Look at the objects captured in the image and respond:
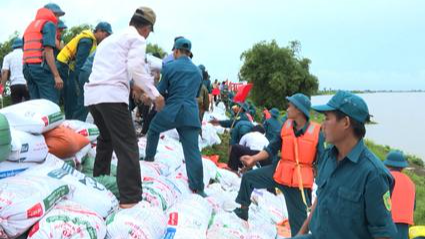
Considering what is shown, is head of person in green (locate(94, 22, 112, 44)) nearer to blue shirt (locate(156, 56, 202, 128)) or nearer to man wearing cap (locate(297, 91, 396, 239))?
blue shirt (locate(156, 56, 202, 128))

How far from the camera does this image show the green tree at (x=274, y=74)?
75.0ft

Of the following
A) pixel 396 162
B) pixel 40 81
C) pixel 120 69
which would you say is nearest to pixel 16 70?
pixel 40 81

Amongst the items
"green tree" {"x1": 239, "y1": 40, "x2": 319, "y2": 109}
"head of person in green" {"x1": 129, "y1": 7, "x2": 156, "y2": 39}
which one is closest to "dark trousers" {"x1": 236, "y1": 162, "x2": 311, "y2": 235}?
"head of person in green" {"x1": 129, "y1": 7, "x2": 156, "y2": 39}

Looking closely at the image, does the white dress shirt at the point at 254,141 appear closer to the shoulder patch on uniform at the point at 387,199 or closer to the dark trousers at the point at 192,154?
the dark trousers at the point at 192,154

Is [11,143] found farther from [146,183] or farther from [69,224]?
[146,183]

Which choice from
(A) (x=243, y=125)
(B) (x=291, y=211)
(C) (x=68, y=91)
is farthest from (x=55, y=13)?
(A) (x=243, y=125)

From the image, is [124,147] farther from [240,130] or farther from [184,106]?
[240,130]

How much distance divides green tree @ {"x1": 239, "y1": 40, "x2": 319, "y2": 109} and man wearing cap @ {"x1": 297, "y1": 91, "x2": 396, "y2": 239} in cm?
2051

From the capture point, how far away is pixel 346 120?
208 centimetres

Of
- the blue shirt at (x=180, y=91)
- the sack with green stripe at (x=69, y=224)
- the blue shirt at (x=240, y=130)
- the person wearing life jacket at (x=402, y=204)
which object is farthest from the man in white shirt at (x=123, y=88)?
the blue shirt at (x=240, y=130)

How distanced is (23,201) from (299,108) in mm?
2214

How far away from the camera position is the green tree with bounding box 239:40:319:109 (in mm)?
22875

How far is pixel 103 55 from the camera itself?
3270mm

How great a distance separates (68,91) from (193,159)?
1.69 m
